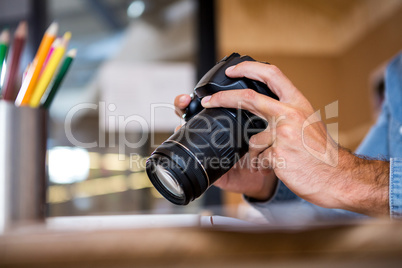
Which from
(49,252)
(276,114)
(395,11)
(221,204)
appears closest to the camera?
(49,252)

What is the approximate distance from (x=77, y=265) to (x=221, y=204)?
4.34 feet

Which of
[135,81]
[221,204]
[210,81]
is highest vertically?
[135,81]

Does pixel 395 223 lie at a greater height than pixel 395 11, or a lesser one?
lesser

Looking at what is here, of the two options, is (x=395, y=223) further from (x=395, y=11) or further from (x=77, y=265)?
(x=395, y=11)

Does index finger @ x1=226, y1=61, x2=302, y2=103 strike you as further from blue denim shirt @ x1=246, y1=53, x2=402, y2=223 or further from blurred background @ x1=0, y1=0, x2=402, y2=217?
blurred background @ x1=0, y1=0, x2=402, y2=217

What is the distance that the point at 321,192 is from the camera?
1.60ft

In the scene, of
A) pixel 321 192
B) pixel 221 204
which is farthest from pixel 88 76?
pixel 321 192

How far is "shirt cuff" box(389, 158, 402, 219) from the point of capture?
470 mm

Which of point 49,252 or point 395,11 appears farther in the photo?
Result: point 395,11

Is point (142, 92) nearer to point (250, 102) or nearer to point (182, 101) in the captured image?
point (182, 101)

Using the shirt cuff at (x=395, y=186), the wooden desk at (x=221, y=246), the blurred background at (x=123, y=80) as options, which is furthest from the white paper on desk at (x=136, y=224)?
the blurred background at (x=123, y=80)

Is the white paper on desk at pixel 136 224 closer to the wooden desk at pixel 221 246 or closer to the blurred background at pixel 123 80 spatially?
the wooden desk at pixel 221 246

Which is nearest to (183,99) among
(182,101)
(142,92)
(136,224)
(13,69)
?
(182,101)

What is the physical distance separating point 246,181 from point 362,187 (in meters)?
0.19
